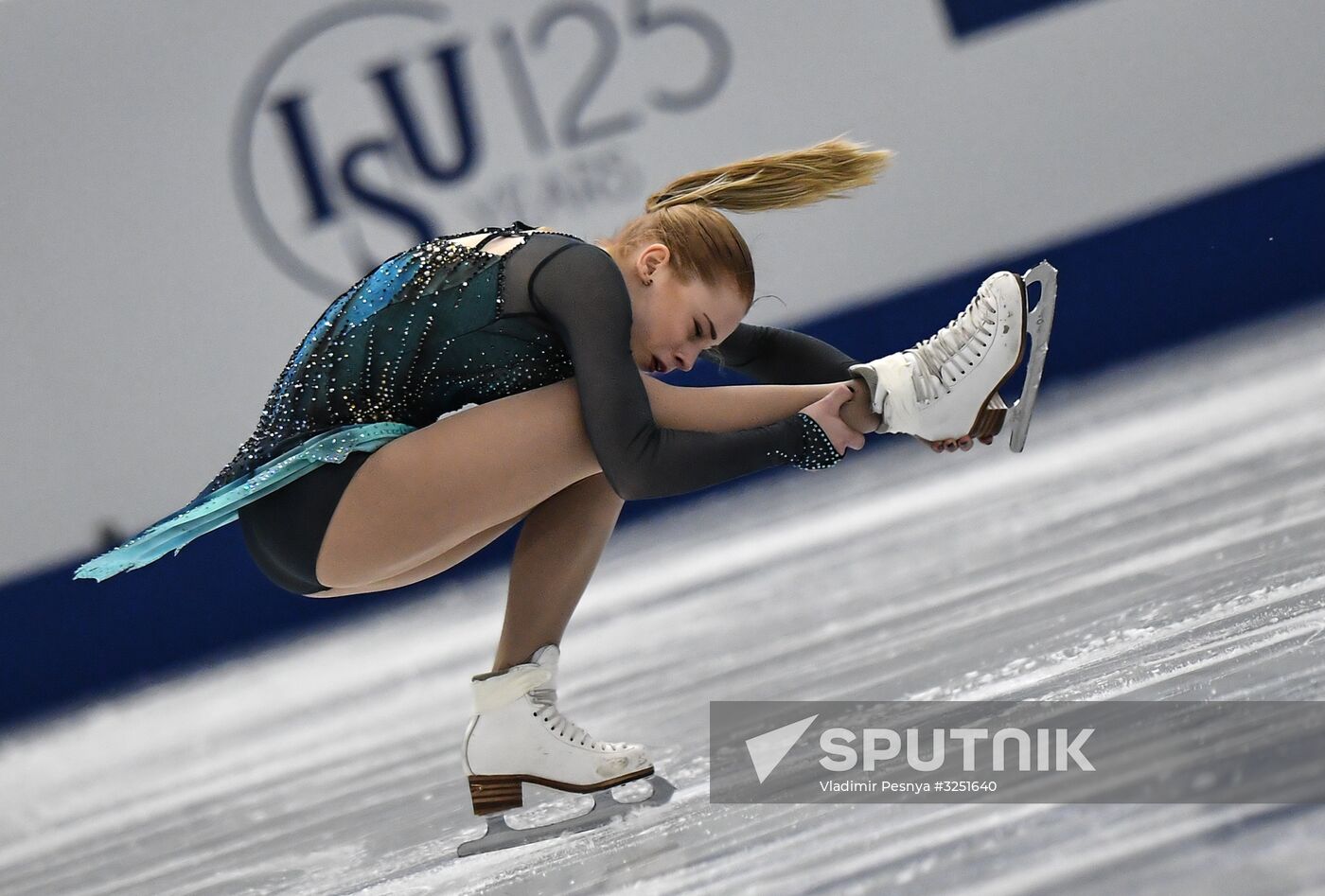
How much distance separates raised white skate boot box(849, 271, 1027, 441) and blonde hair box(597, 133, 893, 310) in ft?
0.53

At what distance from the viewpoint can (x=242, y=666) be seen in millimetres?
Answer: 3277

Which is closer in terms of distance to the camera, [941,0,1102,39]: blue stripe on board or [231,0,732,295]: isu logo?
[231,0,732,295]: isu logo

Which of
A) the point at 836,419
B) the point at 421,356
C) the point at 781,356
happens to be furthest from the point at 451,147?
the point at 836,419

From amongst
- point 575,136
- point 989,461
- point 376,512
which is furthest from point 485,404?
point 575,136

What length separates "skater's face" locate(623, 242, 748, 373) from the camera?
4.34ft

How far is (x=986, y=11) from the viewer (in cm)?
370

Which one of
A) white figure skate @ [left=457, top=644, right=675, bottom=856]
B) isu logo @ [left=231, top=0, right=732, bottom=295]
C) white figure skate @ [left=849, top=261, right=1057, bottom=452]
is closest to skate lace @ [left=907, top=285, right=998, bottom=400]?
white figure skate @ [left=849, top=261, right=1057, bottom=452]

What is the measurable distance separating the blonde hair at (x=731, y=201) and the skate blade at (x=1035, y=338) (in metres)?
0.20

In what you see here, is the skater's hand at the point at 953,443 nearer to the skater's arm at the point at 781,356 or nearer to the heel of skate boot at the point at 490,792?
the skater's arm at the point at 781,356

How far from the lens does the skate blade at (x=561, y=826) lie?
1.24 meters

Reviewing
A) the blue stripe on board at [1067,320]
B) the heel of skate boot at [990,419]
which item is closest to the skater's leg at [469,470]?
the heel of skate boot at [990,419]

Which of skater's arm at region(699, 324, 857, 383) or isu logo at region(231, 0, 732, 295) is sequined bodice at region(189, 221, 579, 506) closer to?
skater's arm at region(699, 324, 857, 383)

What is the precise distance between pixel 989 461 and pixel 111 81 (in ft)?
7.37

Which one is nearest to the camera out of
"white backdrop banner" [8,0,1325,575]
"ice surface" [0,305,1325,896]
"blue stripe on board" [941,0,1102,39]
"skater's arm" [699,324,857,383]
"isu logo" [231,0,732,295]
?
"ice surface" [0,305,1325,896]
